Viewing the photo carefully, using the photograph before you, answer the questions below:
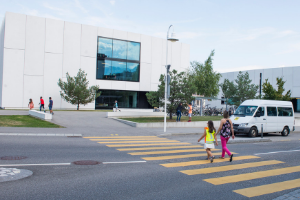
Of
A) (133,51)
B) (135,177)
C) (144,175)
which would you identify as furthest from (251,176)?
(133,51)

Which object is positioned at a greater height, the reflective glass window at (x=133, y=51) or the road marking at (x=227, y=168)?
the reflective glass window at (x=133, y=51)

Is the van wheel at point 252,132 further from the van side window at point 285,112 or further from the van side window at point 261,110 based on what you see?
the van side window at point 285,112

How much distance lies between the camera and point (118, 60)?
40.3 metres

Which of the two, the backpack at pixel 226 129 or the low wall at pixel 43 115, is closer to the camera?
the backpack at pixel 226 129

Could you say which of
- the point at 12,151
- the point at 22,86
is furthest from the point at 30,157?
the point at 22,86

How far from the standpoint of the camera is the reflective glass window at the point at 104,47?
38750mm

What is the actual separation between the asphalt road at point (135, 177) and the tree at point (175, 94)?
43.5ft

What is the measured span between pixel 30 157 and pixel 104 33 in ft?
107

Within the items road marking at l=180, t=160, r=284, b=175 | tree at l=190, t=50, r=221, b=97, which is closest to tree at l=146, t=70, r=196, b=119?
road marking at l=180, t=160, r=284, b=175

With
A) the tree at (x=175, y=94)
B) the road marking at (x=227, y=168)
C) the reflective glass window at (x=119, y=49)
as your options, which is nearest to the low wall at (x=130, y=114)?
the tree at (x=175, y=94)

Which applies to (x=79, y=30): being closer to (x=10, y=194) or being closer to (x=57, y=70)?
(x=57, y=70)

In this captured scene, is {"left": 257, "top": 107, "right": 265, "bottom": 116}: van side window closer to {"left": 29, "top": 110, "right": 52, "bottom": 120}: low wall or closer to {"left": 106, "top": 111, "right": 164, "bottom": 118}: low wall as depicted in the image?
{"left": 106, "top": 111, "right": 164, "bottom": 118}: low wall

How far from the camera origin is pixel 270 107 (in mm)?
18641

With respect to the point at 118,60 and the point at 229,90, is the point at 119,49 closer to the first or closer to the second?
the point at 118,60
